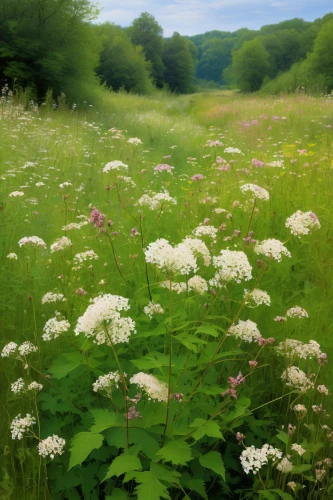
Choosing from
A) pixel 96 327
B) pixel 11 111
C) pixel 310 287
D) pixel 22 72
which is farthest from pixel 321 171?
pixel 22 72

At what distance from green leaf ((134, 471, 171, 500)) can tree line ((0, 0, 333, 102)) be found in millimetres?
11050

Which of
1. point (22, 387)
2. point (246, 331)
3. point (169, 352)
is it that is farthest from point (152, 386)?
point (22, 387)

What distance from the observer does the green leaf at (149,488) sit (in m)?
1.48

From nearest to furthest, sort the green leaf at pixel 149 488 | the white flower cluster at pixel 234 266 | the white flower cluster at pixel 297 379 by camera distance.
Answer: the green leaf at pixel 149 488
the white flower cluster at pixel 234 266
the white flower cluster at pixel 297 379

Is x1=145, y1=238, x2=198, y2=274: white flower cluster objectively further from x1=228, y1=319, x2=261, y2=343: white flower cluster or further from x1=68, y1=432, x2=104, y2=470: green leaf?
x1=68, y1=432, x2=104, y2=470: green leaf

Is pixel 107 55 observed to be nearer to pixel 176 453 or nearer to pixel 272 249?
pixel 272 249

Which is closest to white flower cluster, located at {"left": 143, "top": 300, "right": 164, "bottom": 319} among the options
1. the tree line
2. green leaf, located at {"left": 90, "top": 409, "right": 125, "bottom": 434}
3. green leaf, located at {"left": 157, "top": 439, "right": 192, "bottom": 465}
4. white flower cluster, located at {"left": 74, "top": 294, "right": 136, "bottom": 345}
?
white flower cluster, located at {"left": 74, "top": 294, "right": 136, "bottom": 345}

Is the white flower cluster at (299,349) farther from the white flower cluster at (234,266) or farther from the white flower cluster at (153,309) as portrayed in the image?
the white flower cluster at (153,309)

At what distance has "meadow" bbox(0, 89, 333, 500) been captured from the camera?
5.87 ft

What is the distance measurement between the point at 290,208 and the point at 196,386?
341 cm

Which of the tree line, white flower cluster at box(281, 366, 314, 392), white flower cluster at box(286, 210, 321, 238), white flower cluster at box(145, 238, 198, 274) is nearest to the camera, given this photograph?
white flower cluster at box(145, 238, 198, 274)

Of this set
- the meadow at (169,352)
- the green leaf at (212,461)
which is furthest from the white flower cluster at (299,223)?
the green leaf at (212,461)

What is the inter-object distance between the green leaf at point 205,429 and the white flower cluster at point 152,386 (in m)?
0.19

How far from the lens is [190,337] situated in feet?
5.75
